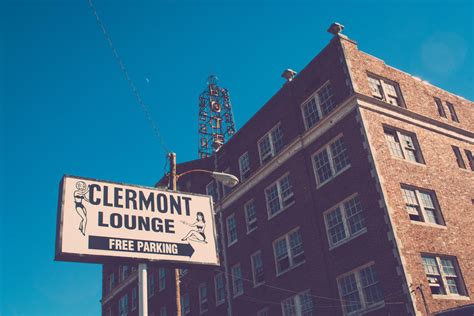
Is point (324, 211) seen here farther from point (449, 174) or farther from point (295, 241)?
point (449, 174)

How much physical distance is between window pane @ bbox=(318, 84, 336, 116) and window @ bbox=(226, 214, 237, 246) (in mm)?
10314

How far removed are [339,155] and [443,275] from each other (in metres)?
7.32

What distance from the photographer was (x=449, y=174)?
2453 centimetres

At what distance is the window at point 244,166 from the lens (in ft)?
102

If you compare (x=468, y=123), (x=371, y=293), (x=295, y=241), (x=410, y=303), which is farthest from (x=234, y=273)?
(x=468, y=123)

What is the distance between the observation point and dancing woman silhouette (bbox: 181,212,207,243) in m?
12.6

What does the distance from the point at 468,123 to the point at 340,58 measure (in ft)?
34.3

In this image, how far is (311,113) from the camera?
1030 inches

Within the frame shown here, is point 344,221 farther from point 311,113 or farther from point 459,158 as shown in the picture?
point 459,158

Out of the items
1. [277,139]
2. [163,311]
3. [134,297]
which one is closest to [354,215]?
[277,139]

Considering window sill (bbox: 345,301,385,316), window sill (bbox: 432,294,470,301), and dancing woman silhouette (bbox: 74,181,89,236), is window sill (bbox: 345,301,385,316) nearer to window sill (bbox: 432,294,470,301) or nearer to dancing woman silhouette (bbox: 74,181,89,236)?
window sill (bbox: 432,294,470,301)

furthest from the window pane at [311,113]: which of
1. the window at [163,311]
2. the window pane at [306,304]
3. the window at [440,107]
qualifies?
the window at [163,311]

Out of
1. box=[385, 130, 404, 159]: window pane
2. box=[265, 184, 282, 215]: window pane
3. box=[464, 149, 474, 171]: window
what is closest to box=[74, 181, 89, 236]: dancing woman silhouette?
box=[385, 130, 404, 159]: window pane

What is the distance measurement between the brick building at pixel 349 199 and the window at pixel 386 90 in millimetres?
79
